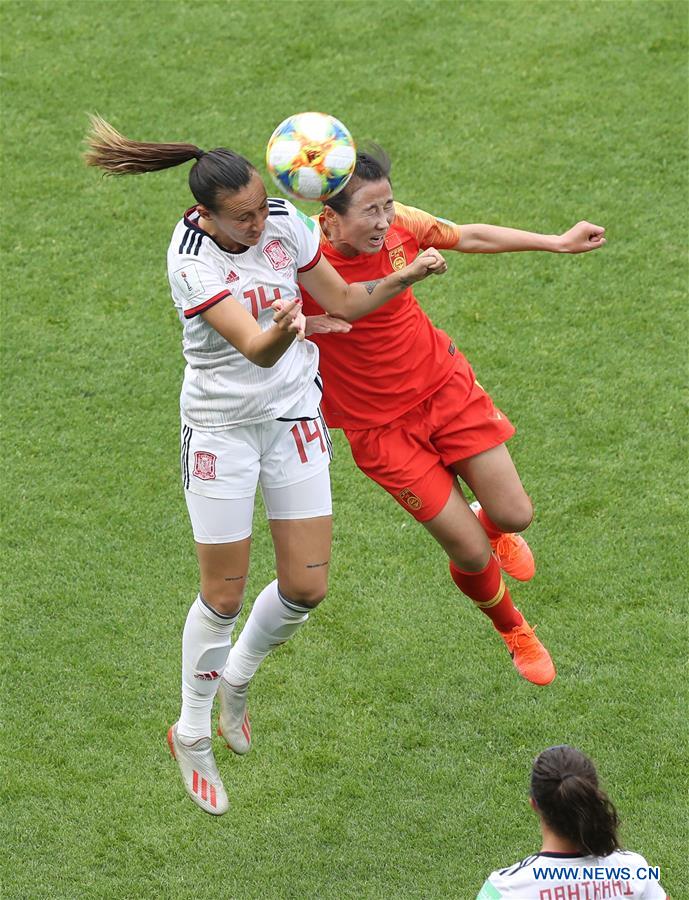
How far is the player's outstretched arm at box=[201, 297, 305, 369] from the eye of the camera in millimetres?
5105

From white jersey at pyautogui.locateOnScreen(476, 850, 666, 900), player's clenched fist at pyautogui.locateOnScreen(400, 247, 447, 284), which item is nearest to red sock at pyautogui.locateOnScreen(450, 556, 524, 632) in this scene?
player's clenched fist at pyautogui.locateOnScreen(400, 247, 447, 284)

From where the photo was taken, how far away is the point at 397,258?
6.20 metres

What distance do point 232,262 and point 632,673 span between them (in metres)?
3.09

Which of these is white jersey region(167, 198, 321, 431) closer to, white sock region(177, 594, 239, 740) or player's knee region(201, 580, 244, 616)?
player's knee region(201, 580, 244, 616)

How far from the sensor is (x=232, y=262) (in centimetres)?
554

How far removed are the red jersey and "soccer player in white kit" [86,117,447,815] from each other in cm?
28

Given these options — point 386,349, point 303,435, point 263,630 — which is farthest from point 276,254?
point 263,630

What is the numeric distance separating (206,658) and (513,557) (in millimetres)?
1896

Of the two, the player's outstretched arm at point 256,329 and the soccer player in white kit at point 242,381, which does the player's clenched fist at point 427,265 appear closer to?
the soccer player in white kit at point 242,381

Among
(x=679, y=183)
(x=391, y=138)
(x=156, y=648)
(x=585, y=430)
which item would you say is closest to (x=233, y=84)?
(x=391, y=138)

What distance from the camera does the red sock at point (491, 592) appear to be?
21.5ft

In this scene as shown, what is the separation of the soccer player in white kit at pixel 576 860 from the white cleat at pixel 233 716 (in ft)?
7.02

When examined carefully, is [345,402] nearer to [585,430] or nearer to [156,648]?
[156,648]

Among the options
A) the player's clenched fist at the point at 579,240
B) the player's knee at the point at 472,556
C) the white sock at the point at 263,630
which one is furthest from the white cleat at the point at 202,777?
the player's clenched fist at the point at 579,240
